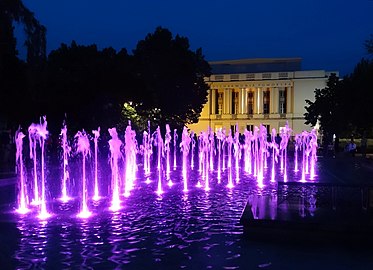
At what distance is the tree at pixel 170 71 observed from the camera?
149 feet

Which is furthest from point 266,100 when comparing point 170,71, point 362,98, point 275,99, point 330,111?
point 362,98

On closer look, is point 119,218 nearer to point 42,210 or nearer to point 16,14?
point 42,210

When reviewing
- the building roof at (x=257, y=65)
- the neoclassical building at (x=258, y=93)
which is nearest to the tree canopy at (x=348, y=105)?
the neoclassical building at (x=258, y=93)

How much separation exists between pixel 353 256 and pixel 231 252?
1767mm

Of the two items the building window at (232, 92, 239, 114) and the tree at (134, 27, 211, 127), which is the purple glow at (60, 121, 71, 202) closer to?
the tree at (134, 27, 211, 127)

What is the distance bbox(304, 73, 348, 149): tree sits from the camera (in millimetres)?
40612

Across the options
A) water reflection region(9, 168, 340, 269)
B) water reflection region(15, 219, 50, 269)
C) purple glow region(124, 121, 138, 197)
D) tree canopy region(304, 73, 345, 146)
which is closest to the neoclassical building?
tree canopy region(304, 73, 345, 146)

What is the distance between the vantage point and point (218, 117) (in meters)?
78.9

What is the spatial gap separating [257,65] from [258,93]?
5.02 meters

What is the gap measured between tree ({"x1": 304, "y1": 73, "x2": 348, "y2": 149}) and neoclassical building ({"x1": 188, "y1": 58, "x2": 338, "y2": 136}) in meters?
22.9

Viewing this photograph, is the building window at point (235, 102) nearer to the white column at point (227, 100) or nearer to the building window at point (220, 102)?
the white column at point (227, 100)

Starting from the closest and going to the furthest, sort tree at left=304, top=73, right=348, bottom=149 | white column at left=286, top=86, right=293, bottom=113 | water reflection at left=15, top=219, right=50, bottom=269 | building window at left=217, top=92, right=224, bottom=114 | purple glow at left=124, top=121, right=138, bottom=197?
water reflection at left=15, top=219, right=50, bottom=269 < purple glow at left=124, top=121, right=138, bottom=197 < tree at left=304, top=73, right=348, bottom=149 < white column at left=286, top=86, right=293, bottom=113 < building window at left=217, top=92, right=224, bottom=114

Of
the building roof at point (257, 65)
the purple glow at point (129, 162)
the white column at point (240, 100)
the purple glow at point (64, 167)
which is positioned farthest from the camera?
the white column at point (240, 100)

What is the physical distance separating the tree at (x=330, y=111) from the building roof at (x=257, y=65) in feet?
88.1
